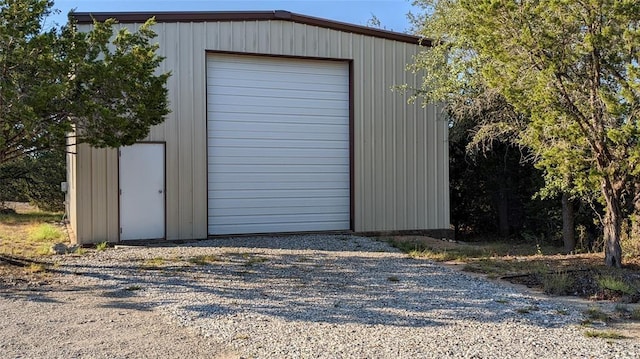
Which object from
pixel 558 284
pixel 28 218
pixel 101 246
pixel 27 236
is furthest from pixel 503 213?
pixel 28 218

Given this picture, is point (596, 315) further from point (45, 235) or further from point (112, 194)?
point (45, 235)

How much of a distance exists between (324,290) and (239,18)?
7.22 metres

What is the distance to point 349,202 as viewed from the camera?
13.3m

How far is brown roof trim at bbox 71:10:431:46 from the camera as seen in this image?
36.3ft

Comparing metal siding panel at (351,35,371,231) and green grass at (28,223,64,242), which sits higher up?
metal siding panel at (351,35,371,231)

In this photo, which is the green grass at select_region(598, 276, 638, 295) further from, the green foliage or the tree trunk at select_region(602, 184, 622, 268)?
the green foliage

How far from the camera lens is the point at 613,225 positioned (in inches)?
348

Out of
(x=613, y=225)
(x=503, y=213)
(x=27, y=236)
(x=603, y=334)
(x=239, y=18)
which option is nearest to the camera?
(x=603, y=334)

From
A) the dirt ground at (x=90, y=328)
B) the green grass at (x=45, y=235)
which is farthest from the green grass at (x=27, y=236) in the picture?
the dirt ground at (x=90, y=328)

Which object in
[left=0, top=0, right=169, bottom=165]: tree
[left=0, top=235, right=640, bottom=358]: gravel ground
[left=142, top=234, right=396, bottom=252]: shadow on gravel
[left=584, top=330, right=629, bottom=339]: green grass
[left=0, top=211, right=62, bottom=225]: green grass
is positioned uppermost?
[left=0, top=0, right=169, bottom=165]: tree

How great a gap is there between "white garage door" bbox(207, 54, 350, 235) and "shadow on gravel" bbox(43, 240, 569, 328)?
8.43ft

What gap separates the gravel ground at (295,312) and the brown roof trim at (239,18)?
4765mm

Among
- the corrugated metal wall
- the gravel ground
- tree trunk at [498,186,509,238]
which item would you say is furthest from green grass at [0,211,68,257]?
tree trunk at [498,186,509,238]

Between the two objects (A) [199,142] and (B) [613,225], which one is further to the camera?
(A) [199,142]
